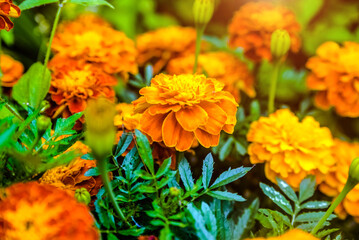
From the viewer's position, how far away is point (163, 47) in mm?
988

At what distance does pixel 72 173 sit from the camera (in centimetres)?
54

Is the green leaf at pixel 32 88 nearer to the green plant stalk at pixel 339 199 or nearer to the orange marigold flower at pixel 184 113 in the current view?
the orange marigold flower at pixel 184 113

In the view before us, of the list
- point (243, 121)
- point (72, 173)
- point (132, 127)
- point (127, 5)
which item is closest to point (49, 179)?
point (72, 173)

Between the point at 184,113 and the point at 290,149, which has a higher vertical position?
the point at 184,113

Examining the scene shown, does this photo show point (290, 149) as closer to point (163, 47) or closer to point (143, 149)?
point (143, 149)

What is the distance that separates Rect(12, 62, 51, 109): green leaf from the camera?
63 cm

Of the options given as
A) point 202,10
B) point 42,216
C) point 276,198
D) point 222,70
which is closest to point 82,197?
point 42,216

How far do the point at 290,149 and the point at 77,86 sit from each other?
0.35 meters

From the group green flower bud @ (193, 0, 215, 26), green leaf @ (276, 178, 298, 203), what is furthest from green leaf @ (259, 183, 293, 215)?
green flower bud @ (193, 0, 215, 26)

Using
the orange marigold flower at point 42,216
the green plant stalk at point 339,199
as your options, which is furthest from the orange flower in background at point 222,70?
the orange marigold flower at point 42,216

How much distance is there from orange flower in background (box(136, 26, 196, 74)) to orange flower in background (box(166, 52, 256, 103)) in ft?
0.14

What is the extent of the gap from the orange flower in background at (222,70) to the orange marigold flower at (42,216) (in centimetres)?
51

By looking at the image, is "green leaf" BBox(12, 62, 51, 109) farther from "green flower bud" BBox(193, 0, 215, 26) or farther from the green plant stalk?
the green plant stalk

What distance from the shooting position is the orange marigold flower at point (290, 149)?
2.21ft
